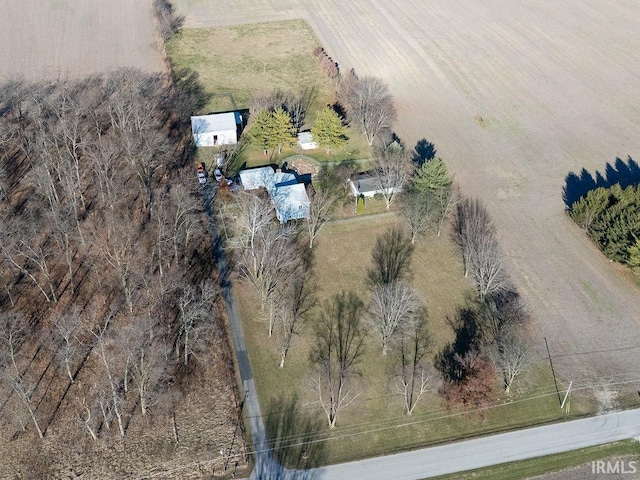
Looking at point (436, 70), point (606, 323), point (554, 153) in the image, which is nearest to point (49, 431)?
point (606, 323)

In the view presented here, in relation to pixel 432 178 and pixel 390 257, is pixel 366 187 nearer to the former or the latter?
pixel 432 178

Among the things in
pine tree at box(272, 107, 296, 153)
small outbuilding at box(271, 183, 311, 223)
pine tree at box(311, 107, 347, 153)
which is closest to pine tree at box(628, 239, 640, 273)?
small outbuilding at box(271, 183, 311, 223)

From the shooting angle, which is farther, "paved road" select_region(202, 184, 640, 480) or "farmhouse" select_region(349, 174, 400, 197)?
"farmhouse" select_region(349, 174, 400, 197)

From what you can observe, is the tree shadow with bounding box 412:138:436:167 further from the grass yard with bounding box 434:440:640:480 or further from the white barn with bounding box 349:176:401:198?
the grass yard with bounding box 434:440:640:480

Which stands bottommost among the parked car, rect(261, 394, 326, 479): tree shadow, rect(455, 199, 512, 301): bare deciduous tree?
rect(261, 394, 326, 479): tree shadow

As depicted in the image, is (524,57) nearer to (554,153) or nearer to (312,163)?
(554,153)
